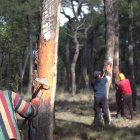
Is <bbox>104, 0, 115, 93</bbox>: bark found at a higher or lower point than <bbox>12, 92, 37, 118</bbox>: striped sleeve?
higher

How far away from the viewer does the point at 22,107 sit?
271 centimetres

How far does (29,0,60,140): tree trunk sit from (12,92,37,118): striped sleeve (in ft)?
1.64

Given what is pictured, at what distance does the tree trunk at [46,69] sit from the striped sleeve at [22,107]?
1.64 ft

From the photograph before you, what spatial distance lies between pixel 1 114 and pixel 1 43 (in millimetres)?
6249

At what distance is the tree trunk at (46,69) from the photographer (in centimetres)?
335

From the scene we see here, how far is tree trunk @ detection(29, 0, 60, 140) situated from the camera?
3.35m

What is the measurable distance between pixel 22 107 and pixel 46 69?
801 millimetres

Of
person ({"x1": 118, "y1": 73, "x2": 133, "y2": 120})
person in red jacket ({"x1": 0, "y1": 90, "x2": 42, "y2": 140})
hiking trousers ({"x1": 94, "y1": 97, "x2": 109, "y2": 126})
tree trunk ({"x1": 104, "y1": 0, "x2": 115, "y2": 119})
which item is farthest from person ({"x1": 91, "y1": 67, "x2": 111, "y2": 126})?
person in red jacket ({"x1": 0, "y1": 90, "x2": 42, "y2": 140})

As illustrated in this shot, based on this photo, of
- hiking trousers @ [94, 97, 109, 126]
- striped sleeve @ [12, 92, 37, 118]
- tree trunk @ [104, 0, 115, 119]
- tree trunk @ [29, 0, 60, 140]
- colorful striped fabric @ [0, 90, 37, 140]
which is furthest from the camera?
tree trunk @ [104, 0, 115, 119]

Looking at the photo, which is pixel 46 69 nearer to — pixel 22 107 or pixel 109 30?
pixel 22 107

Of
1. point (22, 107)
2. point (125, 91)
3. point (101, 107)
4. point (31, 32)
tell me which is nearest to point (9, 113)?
point (22, 107)

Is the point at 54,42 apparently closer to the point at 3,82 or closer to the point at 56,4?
the point at 56,4

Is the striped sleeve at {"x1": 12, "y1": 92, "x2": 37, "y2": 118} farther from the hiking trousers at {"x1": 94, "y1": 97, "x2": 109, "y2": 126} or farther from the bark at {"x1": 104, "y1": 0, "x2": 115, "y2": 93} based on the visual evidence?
the bark at {"x1": 104, "y1": 0, "x2": 115, "y2": 93}

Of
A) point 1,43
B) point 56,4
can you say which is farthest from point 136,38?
point 56,4
